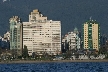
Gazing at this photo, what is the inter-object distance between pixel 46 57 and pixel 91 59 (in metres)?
12.1

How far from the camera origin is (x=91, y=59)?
566 feet

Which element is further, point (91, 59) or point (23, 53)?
point (23, 53)

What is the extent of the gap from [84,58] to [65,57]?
534cm

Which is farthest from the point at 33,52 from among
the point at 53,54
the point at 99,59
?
the point at 99,59

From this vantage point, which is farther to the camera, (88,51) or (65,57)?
(88,51)

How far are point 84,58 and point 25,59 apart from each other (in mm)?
15945

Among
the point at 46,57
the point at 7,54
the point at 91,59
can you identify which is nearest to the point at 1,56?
the point at 7,54

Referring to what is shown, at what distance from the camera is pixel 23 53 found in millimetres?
184250

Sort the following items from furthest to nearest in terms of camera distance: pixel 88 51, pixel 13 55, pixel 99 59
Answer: pixel 88 51 → pixel 13 55 → pixel 99 59

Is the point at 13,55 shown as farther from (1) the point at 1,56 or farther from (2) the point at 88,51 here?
(2) the point at 88,51

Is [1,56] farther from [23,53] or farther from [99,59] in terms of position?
[99,59]

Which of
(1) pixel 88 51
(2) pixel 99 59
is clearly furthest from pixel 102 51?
(2) pixel 99 59

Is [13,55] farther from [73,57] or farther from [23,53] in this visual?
[73,57]

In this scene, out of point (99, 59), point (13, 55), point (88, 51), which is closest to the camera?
point (99, 59)
